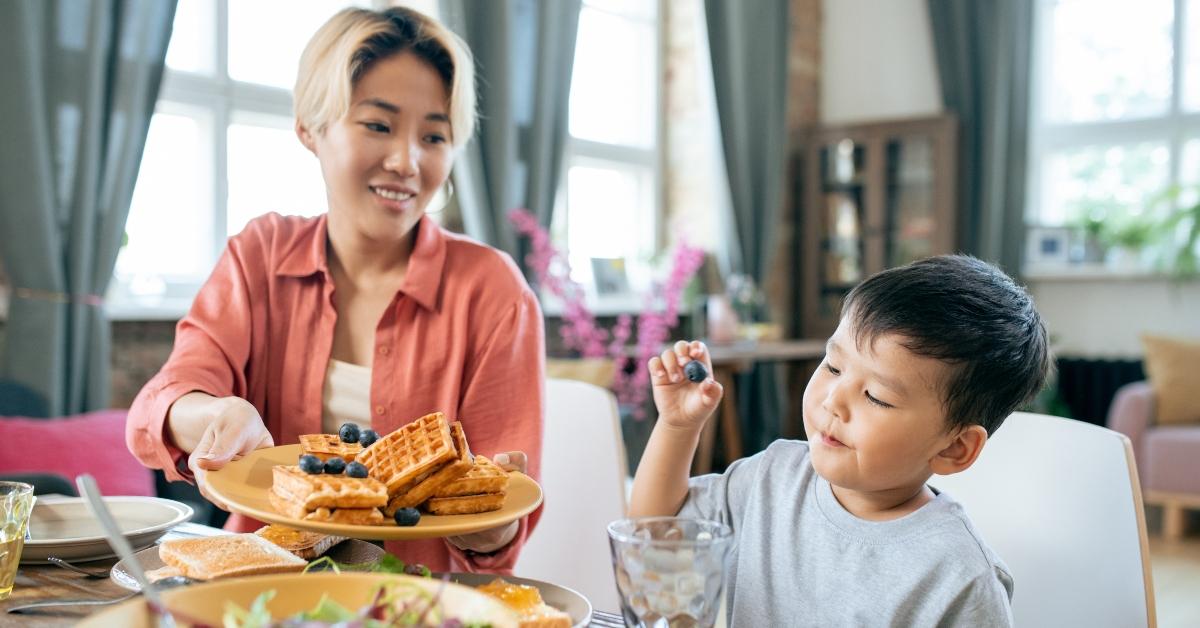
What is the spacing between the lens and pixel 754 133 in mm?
6273

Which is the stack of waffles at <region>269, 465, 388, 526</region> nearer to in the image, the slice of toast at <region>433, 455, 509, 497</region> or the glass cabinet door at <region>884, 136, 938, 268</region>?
the slice of toast at <region>433, 455, 509, 497</region>

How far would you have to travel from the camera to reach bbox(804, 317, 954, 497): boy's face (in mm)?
1125

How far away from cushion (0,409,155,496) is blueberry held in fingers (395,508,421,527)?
188 centimetres

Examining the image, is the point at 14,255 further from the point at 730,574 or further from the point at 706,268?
the point at 706,268

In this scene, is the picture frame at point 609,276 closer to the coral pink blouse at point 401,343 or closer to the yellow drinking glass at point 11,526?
the coral pink blouse at point 401,343

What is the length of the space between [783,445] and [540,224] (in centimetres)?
348

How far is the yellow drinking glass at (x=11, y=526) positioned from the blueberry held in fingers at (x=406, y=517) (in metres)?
0.43

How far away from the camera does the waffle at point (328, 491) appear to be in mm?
897

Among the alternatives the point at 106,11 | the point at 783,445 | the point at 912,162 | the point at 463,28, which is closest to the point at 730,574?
the point at 783,445

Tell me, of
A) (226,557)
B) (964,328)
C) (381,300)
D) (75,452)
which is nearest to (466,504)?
(226,557)

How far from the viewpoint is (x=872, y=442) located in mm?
1120

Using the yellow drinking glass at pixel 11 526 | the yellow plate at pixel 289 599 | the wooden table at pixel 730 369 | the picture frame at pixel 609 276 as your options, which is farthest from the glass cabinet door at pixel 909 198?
the yellow plate at pixel 289 599

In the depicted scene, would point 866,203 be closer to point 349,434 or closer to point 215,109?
point 215,109

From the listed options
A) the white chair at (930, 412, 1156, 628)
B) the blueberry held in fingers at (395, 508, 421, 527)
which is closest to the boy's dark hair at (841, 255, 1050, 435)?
the white chair at (930, 412, 1156, 628)
